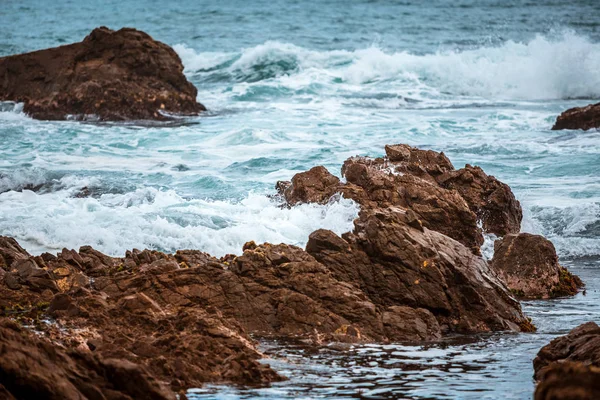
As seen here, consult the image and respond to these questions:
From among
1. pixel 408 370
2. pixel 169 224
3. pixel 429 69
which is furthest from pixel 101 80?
pixel 408 370

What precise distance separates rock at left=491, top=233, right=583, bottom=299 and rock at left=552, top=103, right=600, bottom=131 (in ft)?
46.3

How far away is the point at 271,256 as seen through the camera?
931 centimetres

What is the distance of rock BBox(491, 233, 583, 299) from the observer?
37.9 feet

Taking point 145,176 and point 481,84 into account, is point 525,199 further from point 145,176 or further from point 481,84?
point 481,84

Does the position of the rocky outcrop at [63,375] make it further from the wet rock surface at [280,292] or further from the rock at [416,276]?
the rock at [416,276]

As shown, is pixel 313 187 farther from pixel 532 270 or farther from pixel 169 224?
pixel 532 270

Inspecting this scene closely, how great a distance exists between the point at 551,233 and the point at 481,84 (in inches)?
Result: 902

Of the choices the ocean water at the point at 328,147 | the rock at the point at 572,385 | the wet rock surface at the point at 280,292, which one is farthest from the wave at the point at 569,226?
the rock at the point at 572,385

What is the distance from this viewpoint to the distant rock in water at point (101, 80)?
84.7 ft

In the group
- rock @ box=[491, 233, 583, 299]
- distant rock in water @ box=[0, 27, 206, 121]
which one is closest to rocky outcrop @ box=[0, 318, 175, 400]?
rock @ box=[491, 233, 583, 299]

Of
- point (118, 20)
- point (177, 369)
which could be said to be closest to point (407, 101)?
point (177, 369)

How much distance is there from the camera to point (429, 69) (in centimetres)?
3966

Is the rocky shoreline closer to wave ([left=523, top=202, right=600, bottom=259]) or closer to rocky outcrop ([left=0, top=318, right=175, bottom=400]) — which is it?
rocky outcrop ([left=0, top=318, right=175, bottom=400])

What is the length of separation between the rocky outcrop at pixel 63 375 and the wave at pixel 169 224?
593 centimetres
